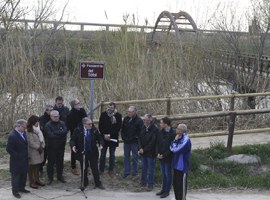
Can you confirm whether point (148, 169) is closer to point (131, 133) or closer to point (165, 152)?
point (131, 133)

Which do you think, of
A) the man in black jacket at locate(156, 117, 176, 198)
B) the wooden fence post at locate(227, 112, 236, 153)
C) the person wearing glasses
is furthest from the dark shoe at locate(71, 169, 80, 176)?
the wooden fence post at locate(227, 112, 236, 153)

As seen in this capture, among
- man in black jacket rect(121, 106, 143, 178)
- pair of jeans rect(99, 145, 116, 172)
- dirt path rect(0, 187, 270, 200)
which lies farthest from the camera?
pair of jeans rect(99, 145, 116, 172)

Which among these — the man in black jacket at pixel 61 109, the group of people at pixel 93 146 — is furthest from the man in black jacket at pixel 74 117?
the man in black jacket at pixel 61 109

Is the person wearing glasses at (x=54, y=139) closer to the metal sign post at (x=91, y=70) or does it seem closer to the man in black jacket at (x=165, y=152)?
the metal sign post at (x=91, y=70)

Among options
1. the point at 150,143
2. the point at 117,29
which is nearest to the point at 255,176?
the point at 150,143

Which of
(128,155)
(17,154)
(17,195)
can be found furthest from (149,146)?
(17,195)

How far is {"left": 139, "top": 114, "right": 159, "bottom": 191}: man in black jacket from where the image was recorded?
26.3 feet

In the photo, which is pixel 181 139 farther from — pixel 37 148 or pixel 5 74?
pixel 5 74

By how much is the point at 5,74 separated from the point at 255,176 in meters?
7.09

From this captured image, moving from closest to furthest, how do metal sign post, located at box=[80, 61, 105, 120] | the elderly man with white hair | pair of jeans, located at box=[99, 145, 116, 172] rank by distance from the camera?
the elderly man with white hair < pair of jeans, located at box=[99, 145, 116, 172] < metal sign post, located at box=[80, 61, 105, 120]

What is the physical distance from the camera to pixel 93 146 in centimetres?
802

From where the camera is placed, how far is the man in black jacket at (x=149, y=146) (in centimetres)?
801

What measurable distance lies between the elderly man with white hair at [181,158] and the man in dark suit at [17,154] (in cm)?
246

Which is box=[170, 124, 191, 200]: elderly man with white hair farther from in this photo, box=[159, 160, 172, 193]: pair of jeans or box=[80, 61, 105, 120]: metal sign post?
box=[80, 61, 105, 120]: metal sign post
